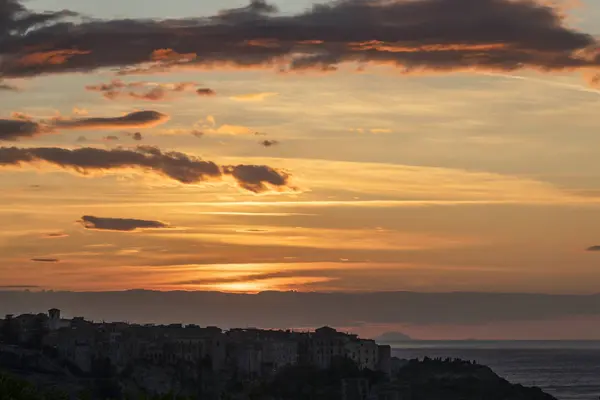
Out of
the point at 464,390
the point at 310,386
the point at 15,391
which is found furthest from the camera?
the point at 464,390

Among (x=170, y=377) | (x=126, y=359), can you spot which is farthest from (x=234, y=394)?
(x=126, y=359)

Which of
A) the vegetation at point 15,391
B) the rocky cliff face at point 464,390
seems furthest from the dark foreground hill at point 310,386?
the vegetation at point 15,391

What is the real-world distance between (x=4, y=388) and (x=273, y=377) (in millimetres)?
126542

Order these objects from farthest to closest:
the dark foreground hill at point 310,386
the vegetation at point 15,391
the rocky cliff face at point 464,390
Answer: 1. the rocky cliff face at point 464,390
2. the dark foreground hill at point 310,386
3. the vegetation at point 15,391

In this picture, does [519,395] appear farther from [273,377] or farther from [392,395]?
[273,377]

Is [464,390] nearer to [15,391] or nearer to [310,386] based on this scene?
[310,386]

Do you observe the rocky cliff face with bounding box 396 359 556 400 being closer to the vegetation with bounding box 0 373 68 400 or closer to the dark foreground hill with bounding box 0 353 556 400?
the dark foreground hill with bounding box 0 353 556 400

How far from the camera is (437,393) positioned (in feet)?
632

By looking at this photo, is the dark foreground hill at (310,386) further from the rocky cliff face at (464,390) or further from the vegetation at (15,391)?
the vegetation at (15,391)

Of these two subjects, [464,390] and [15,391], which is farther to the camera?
[464,390]

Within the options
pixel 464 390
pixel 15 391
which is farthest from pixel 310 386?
pixel 15 391

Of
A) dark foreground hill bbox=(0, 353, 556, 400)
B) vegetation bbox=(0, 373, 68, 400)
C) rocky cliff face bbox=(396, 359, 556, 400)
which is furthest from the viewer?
rocky cliff face bbox=(396, 359, 556, 400)

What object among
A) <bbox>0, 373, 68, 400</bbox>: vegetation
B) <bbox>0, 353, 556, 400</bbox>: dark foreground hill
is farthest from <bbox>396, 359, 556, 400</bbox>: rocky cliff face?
<bbox>0, 373, 68, 400</bbox>: vegetation

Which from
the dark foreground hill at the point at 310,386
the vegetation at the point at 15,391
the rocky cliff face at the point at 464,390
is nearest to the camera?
the vegetation at the point at 15,391
